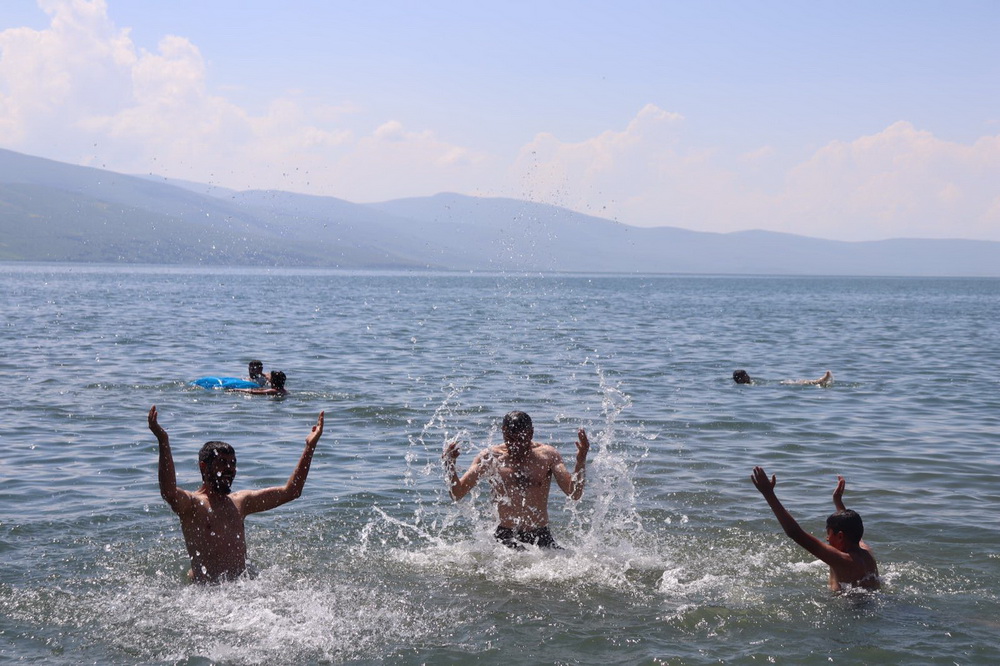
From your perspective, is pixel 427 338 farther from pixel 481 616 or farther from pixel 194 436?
pixel 481 616

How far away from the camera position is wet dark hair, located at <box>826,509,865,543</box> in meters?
8.88

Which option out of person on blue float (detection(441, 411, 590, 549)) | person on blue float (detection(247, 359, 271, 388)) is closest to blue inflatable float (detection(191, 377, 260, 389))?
person on blue float (detection(247, 359, 271, 388))

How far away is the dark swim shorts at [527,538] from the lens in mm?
10484

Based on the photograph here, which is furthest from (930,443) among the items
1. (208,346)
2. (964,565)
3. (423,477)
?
(208,346)

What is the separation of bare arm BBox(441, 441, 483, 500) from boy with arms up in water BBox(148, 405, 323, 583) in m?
1.82

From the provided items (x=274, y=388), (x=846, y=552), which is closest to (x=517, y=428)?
(x=846, y=552)

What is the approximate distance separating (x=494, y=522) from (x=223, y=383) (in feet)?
41.5

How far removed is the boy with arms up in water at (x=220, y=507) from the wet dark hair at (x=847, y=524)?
15.4 feet

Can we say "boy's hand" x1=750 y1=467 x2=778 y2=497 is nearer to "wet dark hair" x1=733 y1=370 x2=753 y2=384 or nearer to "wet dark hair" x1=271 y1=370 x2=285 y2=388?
"wet dark hair" x1=271 y1=370 x2=285 y2=388

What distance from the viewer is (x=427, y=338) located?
4234 cm

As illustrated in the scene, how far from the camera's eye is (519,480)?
33.9 ft

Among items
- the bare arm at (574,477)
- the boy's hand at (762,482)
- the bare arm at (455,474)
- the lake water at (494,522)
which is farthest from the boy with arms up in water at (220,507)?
the boy's hand at (762,482)

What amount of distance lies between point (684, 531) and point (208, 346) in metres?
27.1

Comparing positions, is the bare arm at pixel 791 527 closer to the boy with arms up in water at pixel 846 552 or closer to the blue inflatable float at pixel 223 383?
the boy with arms up in water at pixel 846 552
